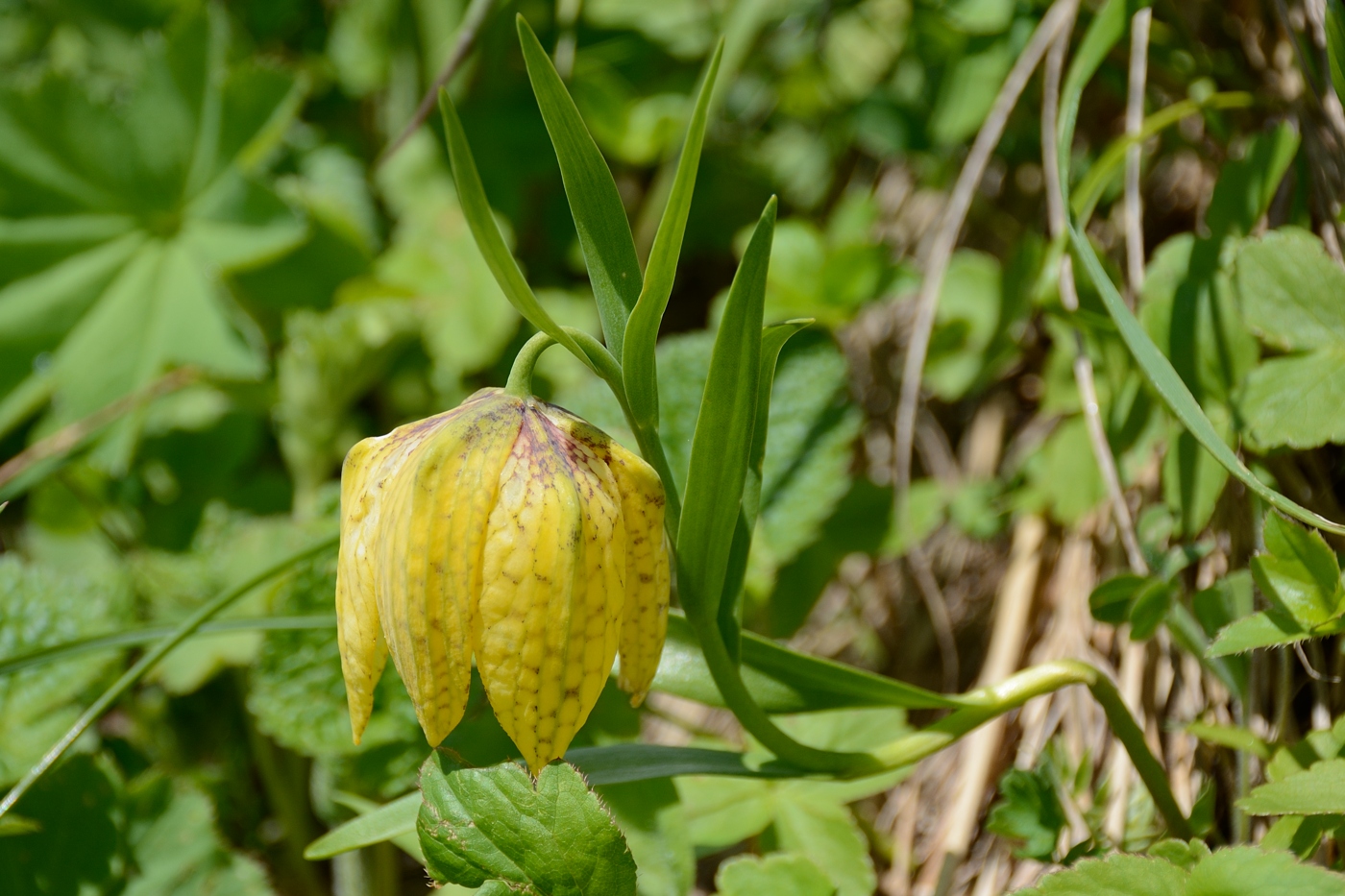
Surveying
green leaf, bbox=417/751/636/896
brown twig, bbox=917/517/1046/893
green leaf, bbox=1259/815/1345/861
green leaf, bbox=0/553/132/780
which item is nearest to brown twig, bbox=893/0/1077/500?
brown twig, bbox=917/517/1046/893

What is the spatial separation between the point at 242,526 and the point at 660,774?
950 millimetres

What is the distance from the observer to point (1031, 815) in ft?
2.78

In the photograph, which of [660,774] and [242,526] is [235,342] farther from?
[660,774]

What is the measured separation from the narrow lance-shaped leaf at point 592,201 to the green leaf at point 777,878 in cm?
45

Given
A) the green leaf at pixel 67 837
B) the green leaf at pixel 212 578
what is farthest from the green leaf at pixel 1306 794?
the green leaf at pixel 67 837

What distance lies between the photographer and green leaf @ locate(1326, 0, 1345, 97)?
84 centimetres

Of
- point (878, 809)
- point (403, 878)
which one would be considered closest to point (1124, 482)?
point (878, 809)

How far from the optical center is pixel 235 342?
1554 millimetres

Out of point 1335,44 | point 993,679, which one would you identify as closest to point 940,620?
point 993,679

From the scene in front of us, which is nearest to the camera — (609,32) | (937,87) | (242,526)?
(242,526)

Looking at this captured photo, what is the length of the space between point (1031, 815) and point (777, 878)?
0.21m

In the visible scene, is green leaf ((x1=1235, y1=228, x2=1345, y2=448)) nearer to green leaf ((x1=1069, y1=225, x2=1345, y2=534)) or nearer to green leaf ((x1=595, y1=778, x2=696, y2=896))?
green leaf ((x1=1069, y1=225, x2=1345, y2=534))

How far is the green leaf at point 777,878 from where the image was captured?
827mm

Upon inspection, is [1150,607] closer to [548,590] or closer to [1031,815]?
[1031,815]
